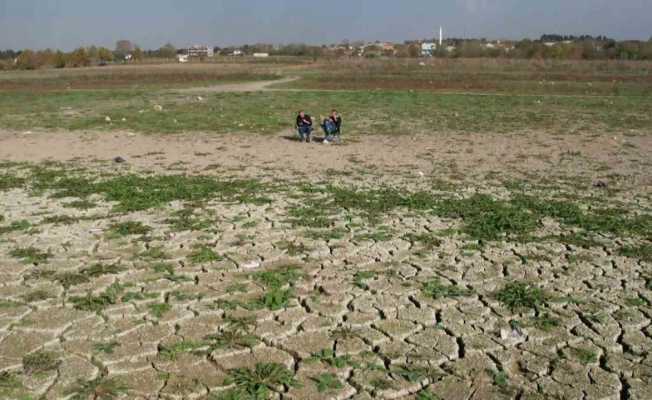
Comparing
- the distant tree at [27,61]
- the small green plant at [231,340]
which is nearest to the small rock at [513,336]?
the small green plant at [231,340]

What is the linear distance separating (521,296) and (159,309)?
328 cm

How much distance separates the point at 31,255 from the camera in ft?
22.0

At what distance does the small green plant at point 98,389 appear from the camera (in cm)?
400

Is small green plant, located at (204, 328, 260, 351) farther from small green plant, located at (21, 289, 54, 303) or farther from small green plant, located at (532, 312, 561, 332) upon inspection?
small green plant, located at (532, 312, 561, 332)

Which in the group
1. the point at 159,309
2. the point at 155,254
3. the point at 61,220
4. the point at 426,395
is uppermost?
the point at 61,220

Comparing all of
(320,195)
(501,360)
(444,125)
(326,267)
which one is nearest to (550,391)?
(501,360)

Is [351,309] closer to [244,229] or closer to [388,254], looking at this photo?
[388,254]

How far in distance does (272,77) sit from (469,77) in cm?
1645

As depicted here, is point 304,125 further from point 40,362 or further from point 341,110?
point 40,362

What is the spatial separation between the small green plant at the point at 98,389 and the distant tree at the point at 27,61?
79.8m

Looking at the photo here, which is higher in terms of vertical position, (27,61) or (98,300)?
(27,61)

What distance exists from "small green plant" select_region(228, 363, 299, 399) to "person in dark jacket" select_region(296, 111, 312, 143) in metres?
11.3

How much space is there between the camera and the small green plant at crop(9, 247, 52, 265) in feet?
21.5

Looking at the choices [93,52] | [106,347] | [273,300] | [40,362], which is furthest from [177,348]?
[93,52]
